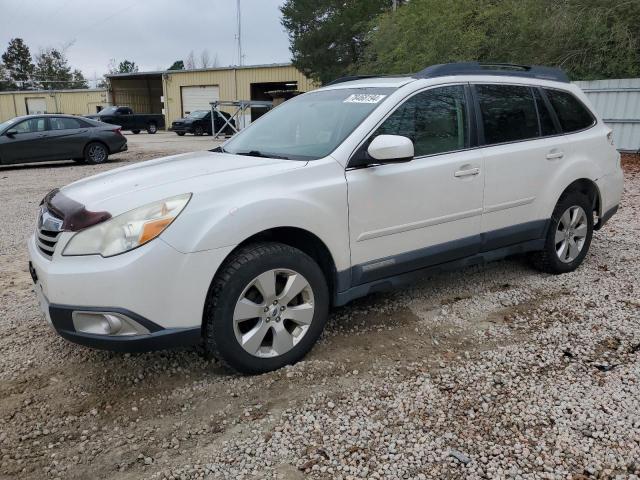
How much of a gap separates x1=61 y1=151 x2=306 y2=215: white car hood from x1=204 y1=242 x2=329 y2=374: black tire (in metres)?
0.45

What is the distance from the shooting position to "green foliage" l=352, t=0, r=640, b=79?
1326 cm

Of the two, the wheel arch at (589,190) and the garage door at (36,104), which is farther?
the garage door at (36,104)

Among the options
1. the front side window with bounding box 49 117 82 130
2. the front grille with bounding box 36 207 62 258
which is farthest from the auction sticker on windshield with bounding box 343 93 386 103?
the front side window with bounding box 49 117 82 130

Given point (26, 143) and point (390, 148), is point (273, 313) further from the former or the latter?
point (26, 143)

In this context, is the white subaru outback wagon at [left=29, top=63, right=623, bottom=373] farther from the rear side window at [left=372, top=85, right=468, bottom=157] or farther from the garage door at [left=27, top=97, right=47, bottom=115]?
the garage door at [left=27, top=97, right=47, bottom=115]

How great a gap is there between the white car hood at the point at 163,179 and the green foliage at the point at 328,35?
28.5 m

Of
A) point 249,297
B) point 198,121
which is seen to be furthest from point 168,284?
point 198,121

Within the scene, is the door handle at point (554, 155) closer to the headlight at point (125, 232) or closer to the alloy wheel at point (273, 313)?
the alloy wheel at point (273, 313)

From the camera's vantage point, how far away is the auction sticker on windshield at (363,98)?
367 centimetres

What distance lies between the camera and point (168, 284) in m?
2.68

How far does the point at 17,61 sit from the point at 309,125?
87.9 metres

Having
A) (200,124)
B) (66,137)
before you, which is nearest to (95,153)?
(66,137)

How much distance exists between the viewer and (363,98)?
12.4 feet

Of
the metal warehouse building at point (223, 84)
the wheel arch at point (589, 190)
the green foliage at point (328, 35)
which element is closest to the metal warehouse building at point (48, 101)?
the metal warehouse building at point (223, 84)
